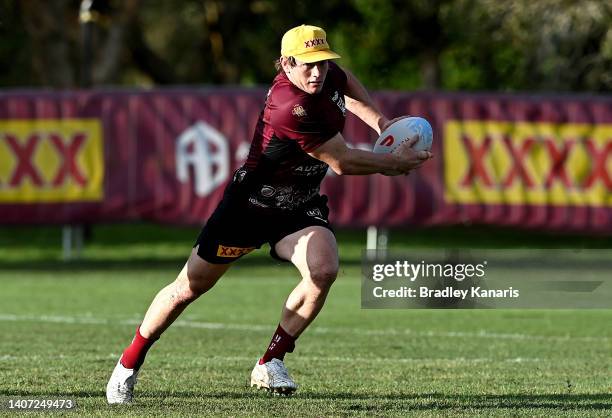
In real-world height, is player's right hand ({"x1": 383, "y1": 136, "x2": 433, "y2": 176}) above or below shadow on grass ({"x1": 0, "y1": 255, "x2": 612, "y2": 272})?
above

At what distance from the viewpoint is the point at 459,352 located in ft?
39.1

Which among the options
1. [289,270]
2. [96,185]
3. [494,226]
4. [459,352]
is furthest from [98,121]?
[459,352]

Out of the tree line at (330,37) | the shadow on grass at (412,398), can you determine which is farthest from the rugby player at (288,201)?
the tree line at (330,37)

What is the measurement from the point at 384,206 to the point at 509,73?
18114mm

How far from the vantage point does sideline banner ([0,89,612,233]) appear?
21016 millimetres

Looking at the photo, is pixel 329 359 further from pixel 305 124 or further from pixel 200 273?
pixel 305 124

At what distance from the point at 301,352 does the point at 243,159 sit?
9.53 metres

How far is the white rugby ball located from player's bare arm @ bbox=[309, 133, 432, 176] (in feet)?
0.26

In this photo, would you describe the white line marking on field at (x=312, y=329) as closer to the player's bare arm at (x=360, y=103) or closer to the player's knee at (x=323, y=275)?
the player's bare arm at (x=360, y=103)

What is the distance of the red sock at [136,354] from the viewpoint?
8.70 metres

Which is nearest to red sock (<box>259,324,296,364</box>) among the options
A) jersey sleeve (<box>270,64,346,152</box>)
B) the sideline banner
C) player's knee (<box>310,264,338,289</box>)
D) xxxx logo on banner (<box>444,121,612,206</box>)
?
player's knee (<box>310,264,338,289</box>)

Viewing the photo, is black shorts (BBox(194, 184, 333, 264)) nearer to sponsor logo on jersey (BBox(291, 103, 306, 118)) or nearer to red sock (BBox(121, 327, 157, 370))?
red sock (BBox(121, 327, 157, 370))

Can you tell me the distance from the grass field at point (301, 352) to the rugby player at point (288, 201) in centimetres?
50

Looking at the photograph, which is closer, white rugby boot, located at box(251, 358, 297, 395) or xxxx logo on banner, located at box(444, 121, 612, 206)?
white rugby boot, located at box(251, 358, 297, 395)
